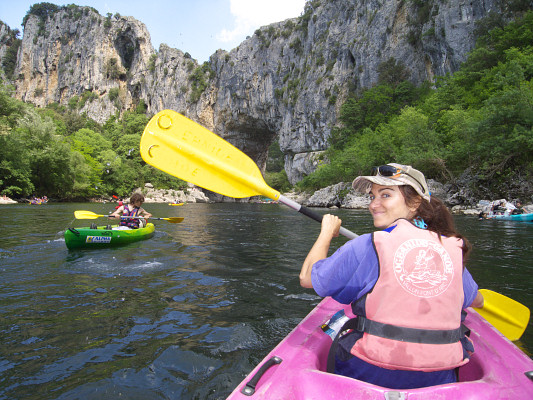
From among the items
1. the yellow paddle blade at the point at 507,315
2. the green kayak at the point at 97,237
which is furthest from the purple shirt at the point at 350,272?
the green kayak at the point at 97,237

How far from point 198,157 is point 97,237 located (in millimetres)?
4221

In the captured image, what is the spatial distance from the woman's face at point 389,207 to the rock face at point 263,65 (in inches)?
1208

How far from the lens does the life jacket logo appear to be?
3.88ft

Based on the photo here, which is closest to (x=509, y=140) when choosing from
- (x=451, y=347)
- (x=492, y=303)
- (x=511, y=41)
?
(x=511, y=41)

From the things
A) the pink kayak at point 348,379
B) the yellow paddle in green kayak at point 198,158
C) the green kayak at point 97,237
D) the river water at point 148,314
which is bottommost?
the river water at point 148,314

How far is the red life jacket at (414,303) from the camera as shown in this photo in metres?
1.19

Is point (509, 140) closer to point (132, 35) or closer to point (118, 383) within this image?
point (118, 383)

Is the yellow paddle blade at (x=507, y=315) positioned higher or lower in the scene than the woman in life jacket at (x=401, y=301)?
lower

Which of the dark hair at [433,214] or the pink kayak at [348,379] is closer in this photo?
the pink kayak at [348,379]

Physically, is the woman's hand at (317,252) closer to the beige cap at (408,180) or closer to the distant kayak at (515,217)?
the beige cap at (408,180)

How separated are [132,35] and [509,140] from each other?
6536 centimetres

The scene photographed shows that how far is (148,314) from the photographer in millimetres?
3117

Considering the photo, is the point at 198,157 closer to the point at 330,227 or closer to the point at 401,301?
the point at 330,227

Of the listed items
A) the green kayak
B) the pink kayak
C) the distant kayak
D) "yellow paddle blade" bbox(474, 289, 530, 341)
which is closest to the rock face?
the distant kayak
